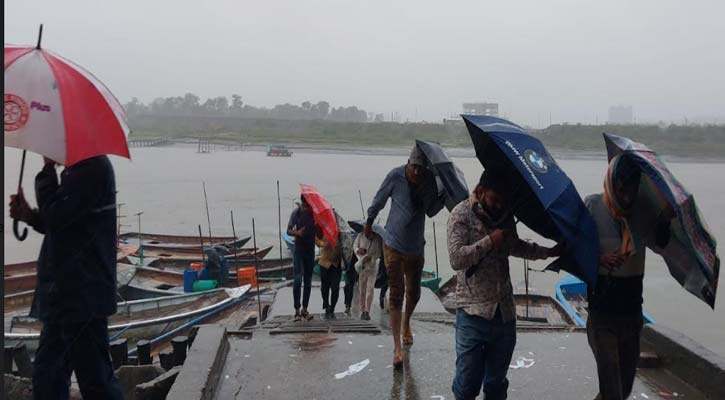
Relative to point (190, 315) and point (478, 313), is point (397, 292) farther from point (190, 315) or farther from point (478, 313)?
point (190, 315)

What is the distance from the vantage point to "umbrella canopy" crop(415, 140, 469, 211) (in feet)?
14.8

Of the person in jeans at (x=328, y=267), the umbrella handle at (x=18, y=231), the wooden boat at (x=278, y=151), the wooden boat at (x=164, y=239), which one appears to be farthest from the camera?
the wooden boat at (x=278, y=151)

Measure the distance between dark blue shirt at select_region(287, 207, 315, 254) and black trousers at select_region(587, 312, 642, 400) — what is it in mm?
4389

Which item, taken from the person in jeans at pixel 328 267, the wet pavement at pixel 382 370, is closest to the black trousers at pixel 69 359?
the wet pavement at pixel 382 370

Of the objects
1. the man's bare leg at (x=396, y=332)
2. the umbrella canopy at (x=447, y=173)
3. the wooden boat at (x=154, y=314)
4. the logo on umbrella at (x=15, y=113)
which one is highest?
the logo on umbrella at (x=15, y=113)

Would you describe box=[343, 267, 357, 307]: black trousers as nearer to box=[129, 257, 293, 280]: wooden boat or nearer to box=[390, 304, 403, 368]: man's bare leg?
box=[390, 304, 403, 368]: man's bare leg

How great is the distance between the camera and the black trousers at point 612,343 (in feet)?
10.8

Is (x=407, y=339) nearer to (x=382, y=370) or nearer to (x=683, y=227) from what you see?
(x=382, y=370)

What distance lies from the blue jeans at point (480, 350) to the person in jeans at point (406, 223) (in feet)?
4.74

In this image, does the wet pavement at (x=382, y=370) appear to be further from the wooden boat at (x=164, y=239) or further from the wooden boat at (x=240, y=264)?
the wooden boat at (x=164, y=239)

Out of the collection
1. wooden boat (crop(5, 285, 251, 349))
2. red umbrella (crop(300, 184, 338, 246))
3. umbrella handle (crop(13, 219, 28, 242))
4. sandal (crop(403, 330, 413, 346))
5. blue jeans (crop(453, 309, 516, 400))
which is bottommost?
wooden boat (crop(5, 285, 251, 349))

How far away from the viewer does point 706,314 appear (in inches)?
854

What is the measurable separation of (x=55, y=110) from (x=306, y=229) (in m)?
4.79

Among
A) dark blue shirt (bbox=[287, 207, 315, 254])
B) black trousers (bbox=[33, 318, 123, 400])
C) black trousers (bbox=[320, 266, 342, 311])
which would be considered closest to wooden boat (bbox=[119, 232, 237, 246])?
black trousers (bbox=[320, 266, 342, 311])
